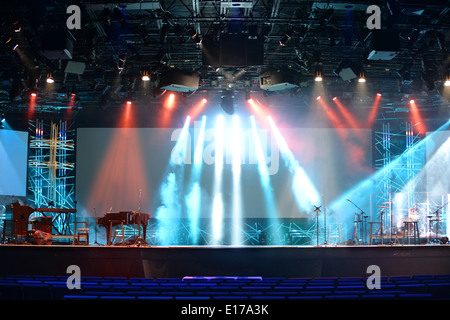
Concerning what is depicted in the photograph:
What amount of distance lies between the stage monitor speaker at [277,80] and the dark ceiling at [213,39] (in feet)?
0.55

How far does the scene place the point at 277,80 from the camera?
451 inches

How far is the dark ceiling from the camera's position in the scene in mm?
9250

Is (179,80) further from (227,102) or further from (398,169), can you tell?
(398,169)

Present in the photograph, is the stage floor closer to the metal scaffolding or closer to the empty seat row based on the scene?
→ the empty seat row

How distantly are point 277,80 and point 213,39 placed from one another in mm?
2249

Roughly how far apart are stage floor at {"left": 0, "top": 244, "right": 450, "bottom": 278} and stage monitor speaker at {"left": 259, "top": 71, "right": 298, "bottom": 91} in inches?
196

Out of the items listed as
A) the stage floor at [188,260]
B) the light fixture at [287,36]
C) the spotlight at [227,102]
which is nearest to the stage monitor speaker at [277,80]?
the light fixture at [287,36]

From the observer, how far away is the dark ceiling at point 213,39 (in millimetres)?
9250

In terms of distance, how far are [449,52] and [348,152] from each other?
17.0 ft
